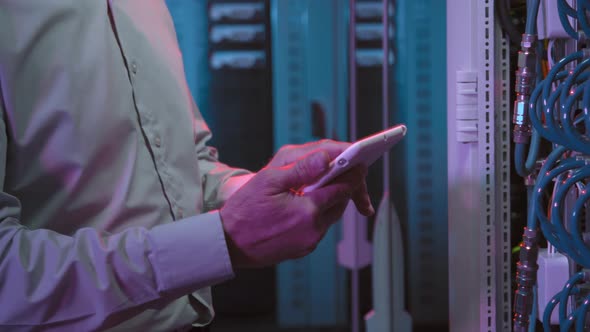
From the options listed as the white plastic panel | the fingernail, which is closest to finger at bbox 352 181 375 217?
the fingernail

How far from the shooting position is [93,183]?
0.89 m

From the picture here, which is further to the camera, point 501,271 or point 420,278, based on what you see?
point 420,278

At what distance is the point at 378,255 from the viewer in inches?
76.8

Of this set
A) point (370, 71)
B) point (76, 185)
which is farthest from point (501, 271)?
point (370, 71)

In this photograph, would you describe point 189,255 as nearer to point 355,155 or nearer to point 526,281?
point 355,155

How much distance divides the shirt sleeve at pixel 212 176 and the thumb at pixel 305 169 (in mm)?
410

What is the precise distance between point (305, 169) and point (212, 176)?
0.49 m

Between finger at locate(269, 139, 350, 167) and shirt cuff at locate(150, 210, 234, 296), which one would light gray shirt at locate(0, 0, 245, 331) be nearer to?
shirt cuff at locate(150, 210, 234, 296)

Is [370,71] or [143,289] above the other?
[370,71]

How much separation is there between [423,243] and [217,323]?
99 centimetres

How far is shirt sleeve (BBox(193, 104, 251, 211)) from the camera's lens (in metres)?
1.19

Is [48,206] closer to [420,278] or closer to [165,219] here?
[165,219]

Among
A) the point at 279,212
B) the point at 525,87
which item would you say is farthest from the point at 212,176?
the point at 525,87

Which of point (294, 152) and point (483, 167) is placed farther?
point (483, 167)
